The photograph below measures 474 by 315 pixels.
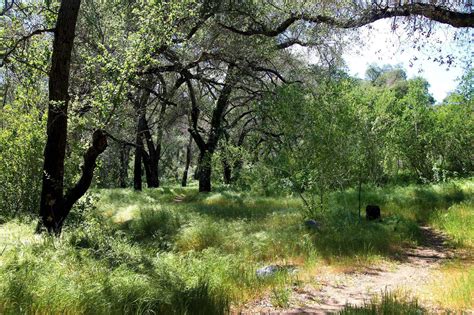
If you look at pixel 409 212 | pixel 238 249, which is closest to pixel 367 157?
pixel 409 212

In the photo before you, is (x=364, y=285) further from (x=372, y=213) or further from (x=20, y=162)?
(x=20, y=162)

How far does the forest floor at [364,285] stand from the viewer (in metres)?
5.52

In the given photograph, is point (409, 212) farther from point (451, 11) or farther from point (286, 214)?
point (451, 11)

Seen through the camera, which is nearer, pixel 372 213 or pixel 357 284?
pixel 357 284

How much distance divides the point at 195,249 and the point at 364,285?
13.7 ft

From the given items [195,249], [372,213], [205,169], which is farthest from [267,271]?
[205,169]

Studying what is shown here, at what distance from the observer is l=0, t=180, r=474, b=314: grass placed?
464cm

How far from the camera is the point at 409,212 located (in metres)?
12.4

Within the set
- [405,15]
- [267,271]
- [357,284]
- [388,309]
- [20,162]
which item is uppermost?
[405,15]

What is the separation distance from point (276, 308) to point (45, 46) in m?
7.62

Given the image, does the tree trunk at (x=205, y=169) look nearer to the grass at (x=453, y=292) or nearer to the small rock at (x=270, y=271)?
the small rock at (x=270, y=271)

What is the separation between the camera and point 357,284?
22.1 feet

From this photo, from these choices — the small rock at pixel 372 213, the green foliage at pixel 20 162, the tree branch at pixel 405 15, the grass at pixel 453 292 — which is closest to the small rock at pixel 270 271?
the grass at pixel 453 292

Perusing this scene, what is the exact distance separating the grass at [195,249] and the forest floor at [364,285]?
22 centimetres
